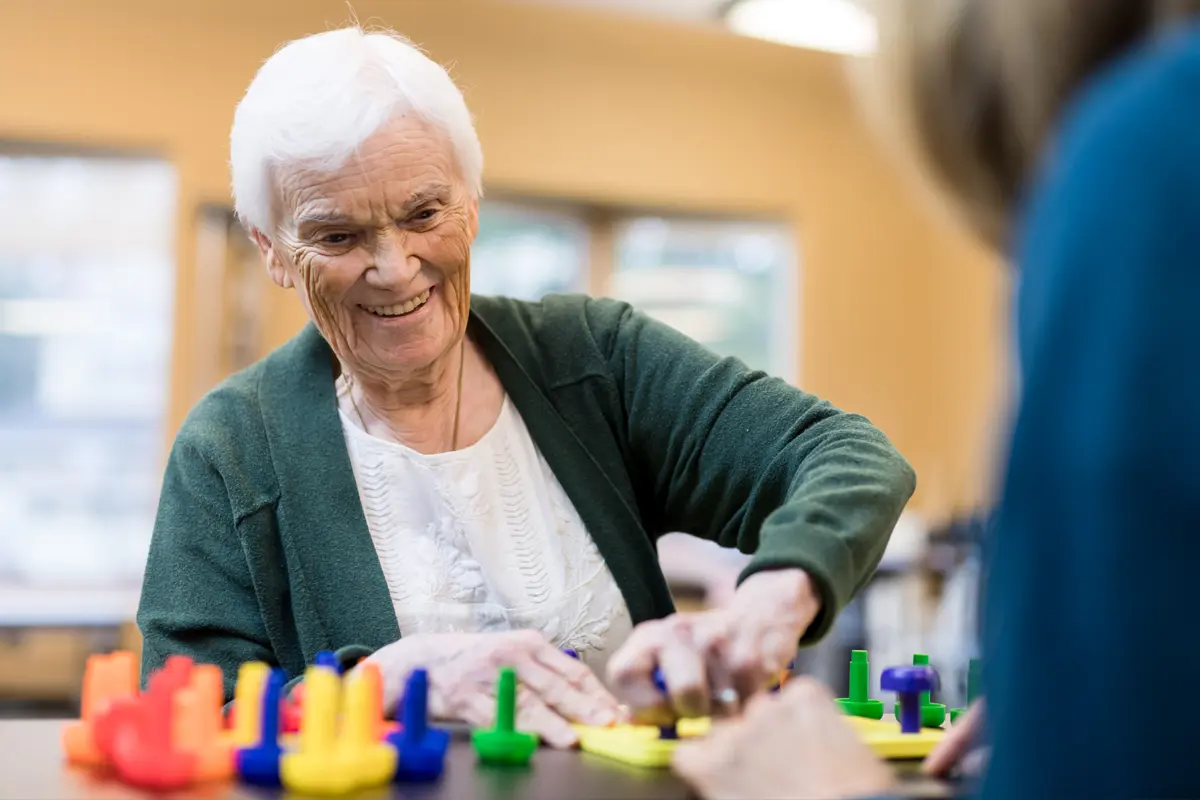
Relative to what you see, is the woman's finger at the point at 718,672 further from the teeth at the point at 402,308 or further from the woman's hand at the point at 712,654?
the teeth at the point at 402,308

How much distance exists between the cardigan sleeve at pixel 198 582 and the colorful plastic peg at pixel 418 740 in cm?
40

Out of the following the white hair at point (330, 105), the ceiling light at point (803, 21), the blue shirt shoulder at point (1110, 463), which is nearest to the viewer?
the blue shirt shoulder at point (1110, 463)

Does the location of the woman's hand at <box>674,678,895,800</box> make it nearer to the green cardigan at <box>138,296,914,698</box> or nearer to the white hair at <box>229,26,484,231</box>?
the green cardigan at <box>138,296,914,698</box>

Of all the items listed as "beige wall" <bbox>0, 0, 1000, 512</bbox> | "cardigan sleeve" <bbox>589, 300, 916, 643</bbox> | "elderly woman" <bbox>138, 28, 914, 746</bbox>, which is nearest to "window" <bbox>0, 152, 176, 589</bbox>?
"beige wall" <bbox>0, 0, 1000, 512</bbox>

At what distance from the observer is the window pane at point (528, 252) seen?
521 centimetres

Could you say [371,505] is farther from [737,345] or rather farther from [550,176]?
[737,345]


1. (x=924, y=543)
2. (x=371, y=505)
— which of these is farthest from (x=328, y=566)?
(x=924, y=543)

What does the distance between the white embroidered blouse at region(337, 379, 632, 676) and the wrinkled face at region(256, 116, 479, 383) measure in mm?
123

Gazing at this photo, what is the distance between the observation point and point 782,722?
79 cm

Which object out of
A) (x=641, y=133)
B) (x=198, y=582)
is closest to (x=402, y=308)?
(x=198, y=582)

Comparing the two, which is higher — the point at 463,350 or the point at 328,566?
the point at 463,350

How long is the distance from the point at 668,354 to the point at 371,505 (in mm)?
399

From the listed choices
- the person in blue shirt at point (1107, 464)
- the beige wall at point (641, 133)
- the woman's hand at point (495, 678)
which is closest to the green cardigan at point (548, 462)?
the woman's hand at point (495, 678)

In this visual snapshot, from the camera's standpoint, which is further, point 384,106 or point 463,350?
point 463,350
